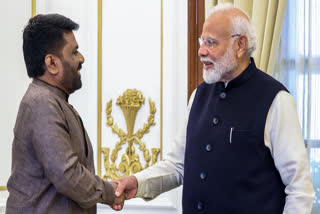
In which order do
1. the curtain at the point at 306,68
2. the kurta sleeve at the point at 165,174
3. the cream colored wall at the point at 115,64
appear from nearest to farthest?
the kurta sleeve at the point at 165,174 → the curtain at the point at 306,68 → the cream colored wall at the point at 115,64

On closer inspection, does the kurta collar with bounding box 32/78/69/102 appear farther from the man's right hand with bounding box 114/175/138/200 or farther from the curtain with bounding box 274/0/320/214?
the curtain with bounding box 274/0/320/214

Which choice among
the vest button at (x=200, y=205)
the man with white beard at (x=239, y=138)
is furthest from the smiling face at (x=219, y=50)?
the vest button at (x=200, y=205)

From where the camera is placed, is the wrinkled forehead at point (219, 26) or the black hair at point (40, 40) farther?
the wrinkled forehead at point (219, 26)

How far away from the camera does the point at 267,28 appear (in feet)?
9.84

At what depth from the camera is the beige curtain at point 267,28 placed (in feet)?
9.77

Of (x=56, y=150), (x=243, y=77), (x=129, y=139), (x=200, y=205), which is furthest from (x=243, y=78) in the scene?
(x=129, y=139)

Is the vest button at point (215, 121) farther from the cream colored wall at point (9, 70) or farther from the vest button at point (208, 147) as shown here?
the cream colored wall at point (9, 70)

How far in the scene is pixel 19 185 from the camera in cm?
189

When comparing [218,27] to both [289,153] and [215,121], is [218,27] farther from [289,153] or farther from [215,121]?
[289,153]

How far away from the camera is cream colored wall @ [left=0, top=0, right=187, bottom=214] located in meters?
3.38

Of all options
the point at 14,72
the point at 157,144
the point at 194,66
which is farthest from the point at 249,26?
the point at 14,72

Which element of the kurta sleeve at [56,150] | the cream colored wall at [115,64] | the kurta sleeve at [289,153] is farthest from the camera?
the cream colored wall at [115,64]

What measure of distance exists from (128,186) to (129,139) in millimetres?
1066

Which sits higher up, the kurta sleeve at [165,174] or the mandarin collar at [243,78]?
the mandarin collar at [243,78]
